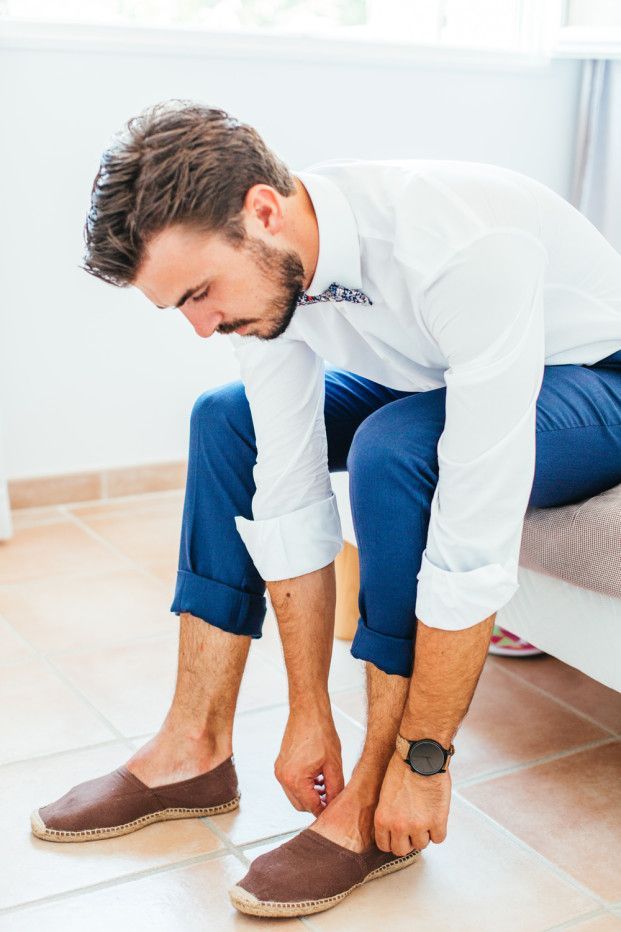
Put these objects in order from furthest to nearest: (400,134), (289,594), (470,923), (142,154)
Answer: (400,134)
(289,594)
(470,923)
(142,154)

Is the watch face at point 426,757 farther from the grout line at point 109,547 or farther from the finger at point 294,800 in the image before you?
the grout line at point 109,547

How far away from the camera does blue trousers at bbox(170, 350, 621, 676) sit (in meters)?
1.18

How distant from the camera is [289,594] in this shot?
133 centimetres

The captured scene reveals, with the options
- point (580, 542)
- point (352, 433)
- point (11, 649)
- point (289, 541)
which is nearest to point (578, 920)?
point (580, 542)

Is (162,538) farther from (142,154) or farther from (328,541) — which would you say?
(142,154)

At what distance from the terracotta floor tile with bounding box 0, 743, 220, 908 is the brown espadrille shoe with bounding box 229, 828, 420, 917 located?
0.42ft

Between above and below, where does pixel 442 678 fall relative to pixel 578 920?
above

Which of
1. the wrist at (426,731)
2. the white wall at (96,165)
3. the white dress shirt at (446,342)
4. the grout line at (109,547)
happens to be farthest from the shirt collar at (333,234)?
the white wall at (96,165)

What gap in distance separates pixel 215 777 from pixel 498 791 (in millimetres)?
369

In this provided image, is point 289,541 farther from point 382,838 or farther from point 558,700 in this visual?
point 558,700

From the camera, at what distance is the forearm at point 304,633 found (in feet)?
4.37

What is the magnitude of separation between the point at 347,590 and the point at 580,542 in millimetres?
617

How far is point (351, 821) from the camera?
1243 mm

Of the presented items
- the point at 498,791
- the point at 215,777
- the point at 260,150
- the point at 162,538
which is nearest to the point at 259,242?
the point at 260,150
